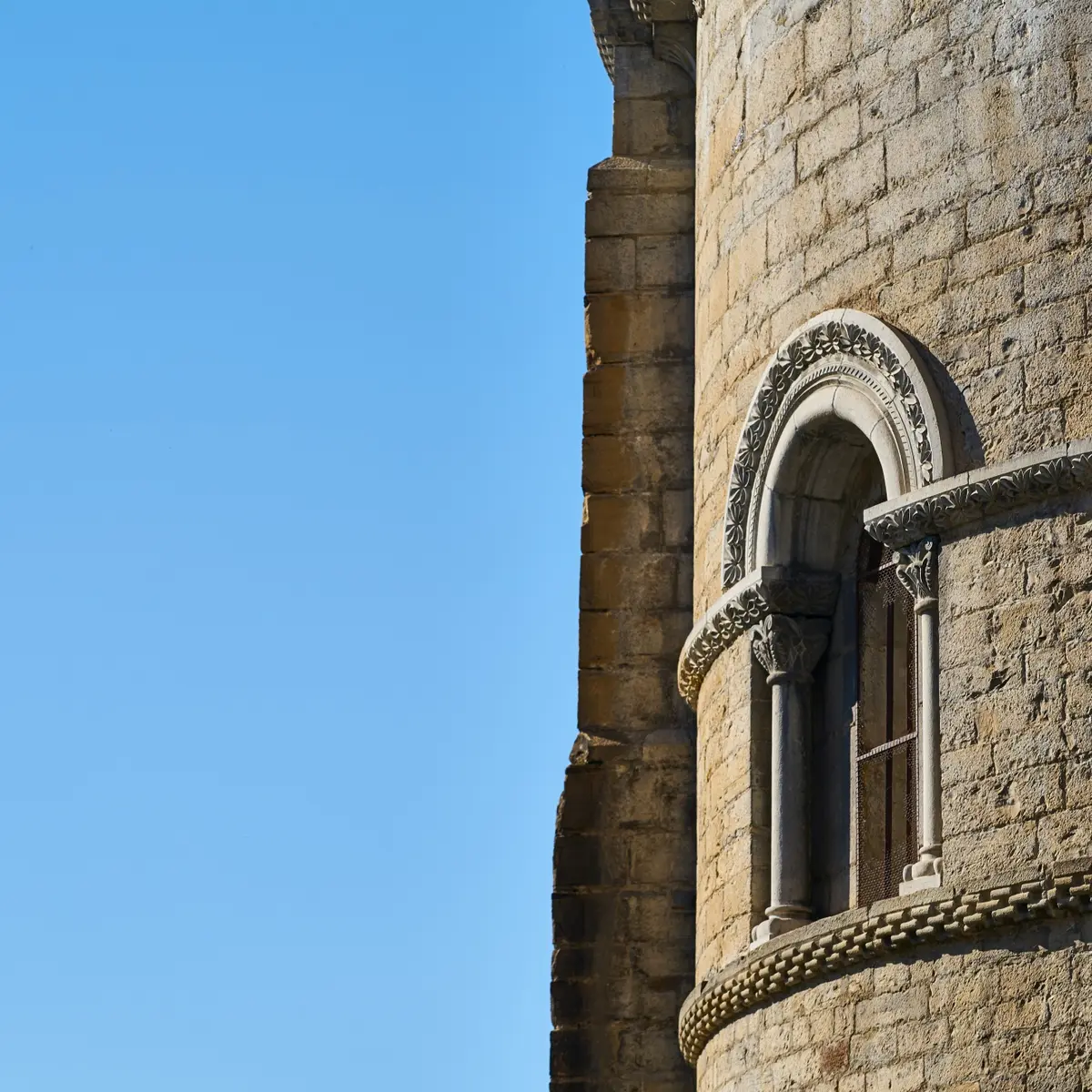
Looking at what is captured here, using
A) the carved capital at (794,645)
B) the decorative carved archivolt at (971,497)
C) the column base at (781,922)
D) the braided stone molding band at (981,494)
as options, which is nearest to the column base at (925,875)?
the column base at (781,922)

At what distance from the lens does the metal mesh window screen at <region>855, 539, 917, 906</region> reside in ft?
30.8

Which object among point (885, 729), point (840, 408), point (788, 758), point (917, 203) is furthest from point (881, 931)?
point (917, 203)

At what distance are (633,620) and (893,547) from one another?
395cm

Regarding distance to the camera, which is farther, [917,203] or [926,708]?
[917,203]

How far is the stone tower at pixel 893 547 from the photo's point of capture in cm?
849

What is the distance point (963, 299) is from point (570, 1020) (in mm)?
4842

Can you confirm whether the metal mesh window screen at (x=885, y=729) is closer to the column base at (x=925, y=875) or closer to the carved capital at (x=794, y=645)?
the carved capital at (x=794, y=645)

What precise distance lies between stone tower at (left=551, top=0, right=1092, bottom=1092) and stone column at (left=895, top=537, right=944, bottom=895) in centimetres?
1

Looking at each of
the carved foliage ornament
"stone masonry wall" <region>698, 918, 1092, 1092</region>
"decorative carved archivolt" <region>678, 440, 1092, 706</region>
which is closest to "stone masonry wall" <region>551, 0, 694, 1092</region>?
the carved foliage ornament

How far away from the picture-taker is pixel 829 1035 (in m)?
9.08

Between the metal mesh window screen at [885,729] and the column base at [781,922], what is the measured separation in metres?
0.25

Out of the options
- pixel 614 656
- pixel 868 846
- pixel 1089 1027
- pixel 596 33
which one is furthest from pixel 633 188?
pixel 1089 1027

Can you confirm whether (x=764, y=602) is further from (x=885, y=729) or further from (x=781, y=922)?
(x=781, y=922)

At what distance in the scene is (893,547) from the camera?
30.2ft
